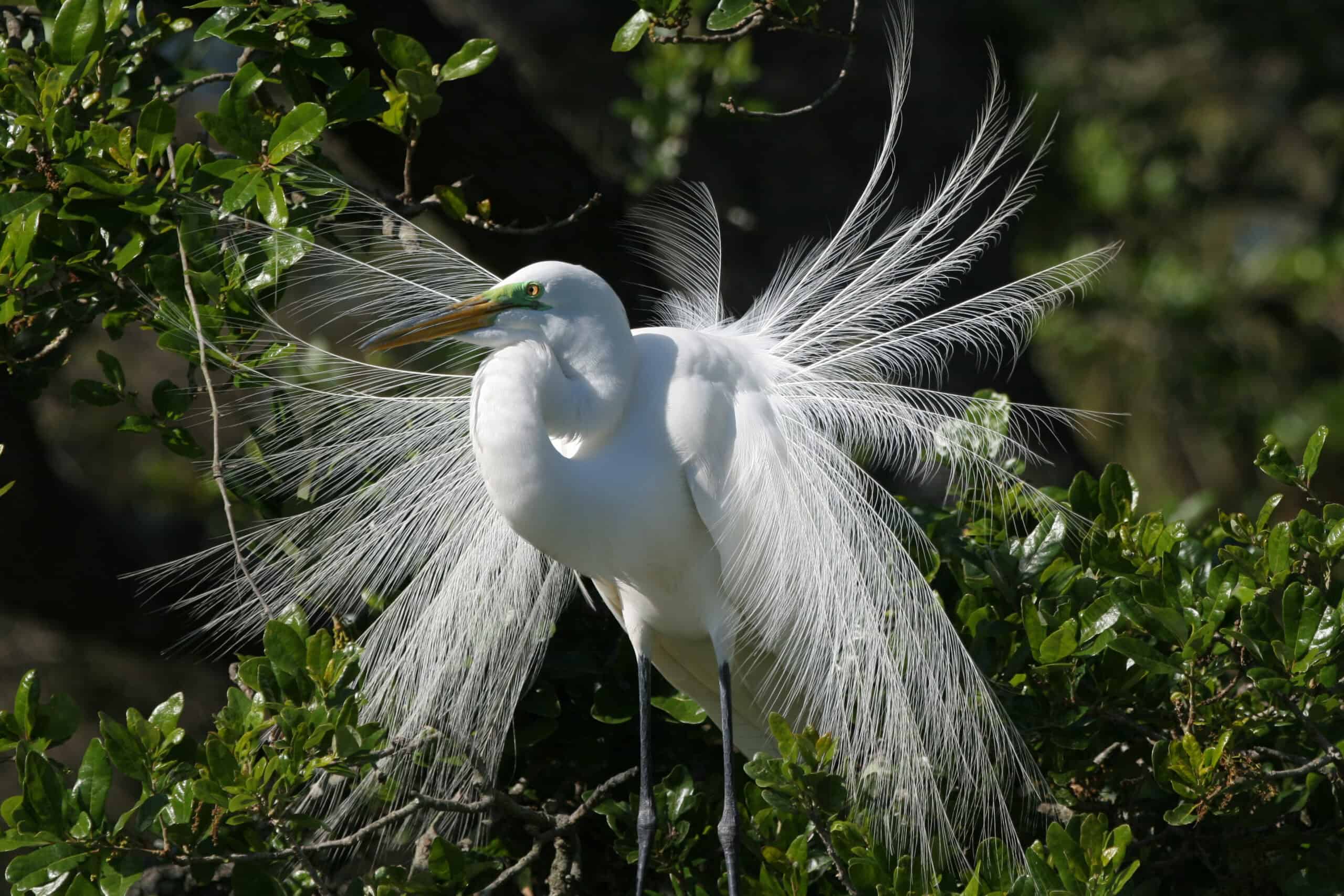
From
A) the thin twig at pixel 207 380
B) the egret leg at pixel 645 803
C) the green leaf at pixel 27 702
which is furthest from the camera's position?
the egret leg at pixel 645 803

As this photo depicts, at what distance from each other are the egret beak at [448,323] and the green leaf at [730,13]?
1.79 ft

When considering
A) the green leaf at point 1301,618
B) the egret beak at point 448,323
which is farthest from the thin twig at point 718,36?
the green leaf at point 1301,618

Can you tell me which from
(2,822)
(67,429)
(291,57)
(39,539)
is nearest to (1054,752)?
(291,57)

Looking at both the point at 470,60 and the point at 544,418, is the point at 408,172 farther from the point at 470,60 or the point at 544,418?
the point at 544,418

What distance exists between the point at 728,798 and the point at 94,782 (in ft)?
2.93

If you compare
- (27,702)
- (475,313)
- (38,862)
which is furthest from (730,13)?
(38,862)

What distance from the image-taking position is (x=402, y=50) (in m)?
2.13

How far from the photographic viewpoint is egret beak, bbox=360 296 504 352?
6.39 feet

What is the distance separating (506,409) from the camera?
6.27 feet

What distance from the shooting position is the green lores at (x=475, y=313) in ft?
6.42

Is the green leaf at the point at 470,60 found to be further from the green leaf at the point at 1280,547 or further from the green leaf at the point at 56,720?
the green leaf at the point at 1280,547

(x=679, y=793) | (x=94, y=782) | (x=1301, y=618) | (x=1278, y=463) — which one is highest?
(x=1278, y=463)

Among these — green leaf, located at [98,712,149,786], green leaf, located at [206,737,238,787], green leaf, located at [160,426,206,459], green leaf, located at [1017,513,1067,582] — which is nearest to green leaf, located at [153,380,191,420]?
green leaf, located at [160,426,206,459]

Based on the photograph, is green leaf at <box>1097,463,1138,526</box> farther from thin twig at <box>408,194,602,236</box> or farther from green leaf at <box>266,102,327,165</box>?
green leaf at <box>266,102,327,165</box>
